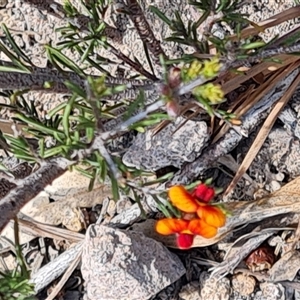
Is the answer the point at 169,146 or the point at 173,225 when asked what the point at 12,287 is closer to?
the point at 173,225

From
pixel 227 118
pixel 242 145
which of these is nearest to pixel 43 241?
pixel 242 145

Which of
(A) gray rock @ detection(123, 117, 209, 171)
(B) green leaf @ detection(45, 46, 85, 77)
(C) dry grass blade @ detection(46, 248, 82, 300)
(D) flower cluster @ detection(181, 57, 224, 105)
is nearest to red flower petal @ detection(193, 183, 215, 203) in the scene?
(D) flower cluster @ detection(181, 57, 224, 105)

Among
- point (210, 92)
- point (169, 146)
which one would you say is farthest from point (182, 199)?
point (169, 146)

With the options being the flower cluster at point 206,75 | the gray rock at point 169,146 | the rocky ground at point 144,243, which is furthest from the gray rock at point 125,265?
the flower cluster at point 206,75

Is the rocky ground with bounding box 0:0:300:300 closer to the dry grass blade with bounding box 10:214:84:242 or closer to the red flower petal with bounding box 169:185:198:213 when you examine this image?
the dry grass blade with bounding box 10:214:84:242

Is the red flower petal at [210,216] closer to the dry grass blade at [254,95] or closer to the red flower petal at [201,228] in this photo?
the red flower petal at [201,228]
